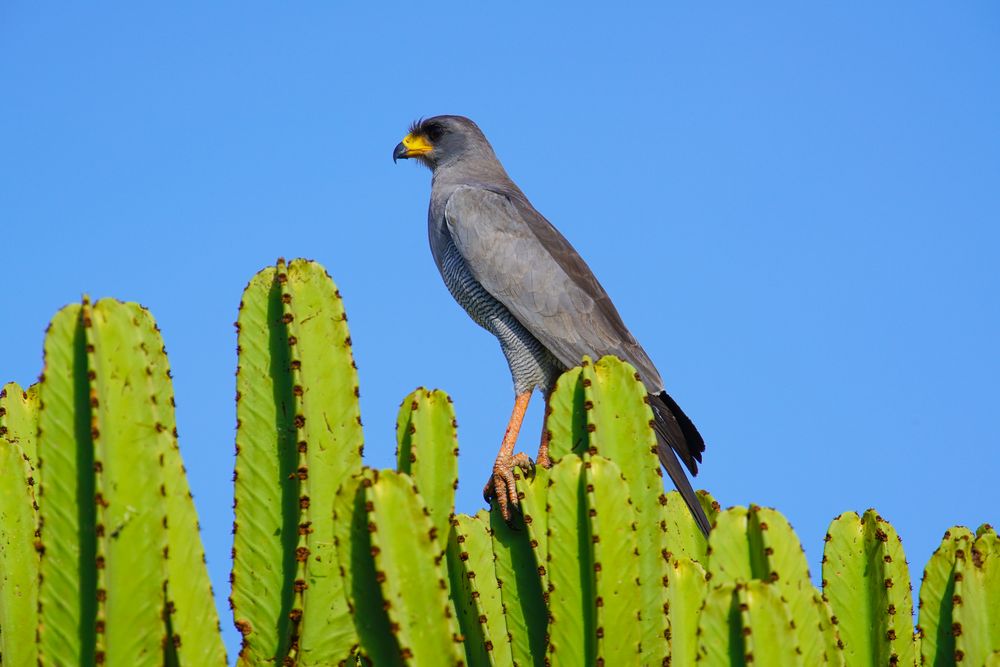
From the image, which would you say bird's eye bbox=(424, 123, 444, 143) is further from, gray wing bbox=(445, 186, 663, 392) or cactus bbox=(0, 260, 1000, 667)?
cactus bbox=(0, 260, 1000, 667)

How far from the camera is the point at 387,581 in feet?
8.70

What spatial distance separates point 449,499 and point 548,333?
9.86 ft

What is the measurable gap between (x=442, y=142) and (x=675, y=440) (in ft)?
11.2

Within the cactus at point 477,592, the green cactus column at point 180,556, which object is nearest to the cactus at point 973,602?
the cactus at point 477,592

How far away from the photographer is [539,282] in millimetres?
6652

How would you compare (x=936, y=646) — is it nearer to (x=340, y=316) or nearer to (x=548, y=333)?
(x=340, y=316)

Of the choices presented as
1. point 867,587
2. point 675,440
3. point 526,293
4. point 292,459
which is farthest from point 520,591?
point 526,293

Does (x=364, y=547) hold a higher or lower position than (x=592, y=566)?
lower

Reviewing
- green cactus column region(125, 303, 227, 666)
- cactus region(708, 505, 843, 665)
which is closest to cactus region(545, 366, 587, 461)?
cactus region(708, 505, 843, 665)

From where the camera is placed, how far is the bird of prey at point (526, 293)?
6383 millimetres

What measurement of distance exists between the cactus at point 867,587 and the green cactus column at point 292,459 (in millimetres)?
1764

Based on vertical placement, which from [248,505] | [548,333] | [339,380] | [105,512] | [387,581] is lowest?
[387,581]

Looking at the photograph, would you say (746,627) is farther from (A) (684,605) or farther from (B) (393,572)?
(A) (684,605)

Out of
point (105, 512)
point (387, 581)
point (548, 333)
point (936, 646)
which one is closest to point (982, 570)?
point (936, 646)
